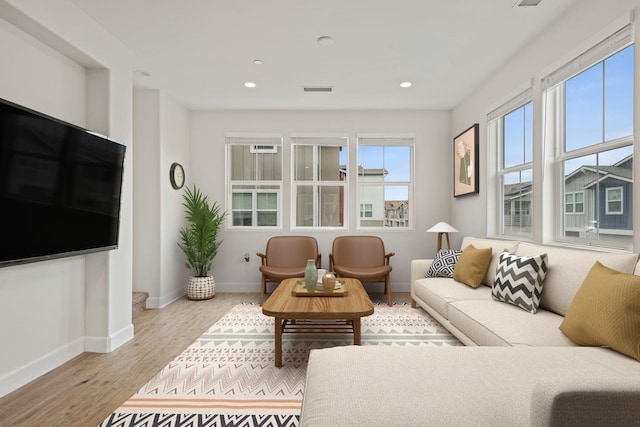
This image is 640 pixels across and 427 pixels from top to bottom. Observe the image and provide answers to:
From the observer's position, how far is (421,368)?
4.49 feet

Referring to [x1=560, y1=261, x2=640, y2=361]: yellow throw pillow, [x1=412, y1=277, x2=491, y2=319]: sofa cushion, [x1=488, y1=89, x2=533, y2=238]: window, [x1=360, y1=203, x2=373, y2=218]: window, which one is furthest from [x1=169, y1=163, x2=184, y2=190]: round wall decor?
[x1=560, y1=261, x2=640, y2=361]: yellow throw pillow

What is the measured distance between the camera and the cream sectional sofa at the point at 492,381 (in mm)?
723

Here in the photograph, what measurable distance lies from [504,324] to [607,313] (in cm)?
57

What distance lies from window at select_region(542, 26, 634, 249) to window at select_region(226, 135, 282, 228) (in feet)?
11.5

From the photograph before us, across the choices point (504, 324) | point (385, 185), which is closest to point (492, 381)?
point (504, 324)

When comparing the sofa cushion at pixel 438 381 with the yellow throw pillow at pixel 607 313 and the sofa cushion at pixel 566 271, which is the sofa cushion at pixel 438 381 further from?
the sofa cushion at pixel 566 271

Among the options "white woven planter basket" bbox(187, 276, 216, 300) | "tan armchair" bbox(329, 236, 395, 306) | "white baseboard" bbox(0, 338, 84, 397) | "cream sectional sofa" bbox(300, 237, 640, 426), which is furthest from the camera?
"tan armchair" bbox(329, 236, 395, 306)

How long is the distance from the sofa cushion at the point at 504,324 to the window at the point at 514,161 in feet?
3.90

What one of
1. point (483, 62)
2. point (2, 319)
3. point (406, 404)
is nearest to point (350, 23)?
point (483, 62)

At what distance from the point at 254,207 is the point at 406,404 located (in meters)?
4.29

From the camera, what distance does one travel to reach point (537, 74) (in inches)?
116

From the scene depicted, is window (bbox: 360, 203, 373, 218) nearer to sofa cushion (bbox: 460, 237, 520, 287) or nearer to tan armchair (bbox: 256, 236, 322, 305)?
tan armchair (bbox: 256, 236, 322, 305)

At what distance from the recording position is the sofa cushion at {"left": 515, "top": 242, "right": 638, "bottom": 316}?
1949mm

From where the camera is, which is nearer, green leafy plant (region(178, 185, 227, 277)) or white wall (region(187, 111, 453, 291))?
green leafy plant (region(178, 185, 227, 277))
